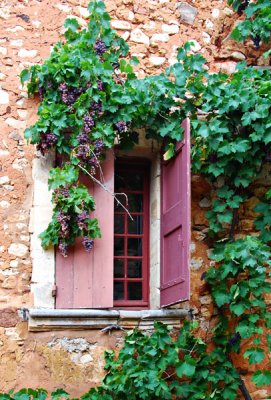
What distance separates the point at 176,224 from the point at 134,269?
26.5 inches

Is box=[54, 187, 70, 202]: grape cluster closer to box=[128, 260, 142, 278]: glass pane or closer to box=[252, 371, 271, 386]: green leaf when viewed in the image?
box=[128, 260, 142, 278]: glass pane

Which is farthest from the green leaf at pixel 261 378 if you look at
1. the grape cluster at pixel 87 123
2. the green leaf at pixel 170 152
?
the grape cluster at pixel 87 123

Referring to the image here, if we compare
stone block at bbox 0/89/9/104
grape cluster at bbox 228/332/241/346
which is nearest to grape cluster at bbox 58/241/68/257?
stone block at bbox 0/89/9/104

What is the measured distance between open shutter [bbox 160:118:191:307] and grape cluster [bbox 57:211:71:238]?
2.38 ft

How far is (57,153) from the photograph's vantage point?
5.34 m

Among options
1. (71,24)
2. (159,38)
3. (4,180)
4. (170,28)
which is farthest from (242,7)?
(4,180)

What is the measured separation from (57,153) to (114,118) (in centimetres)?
48

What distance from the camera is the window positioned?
507cm

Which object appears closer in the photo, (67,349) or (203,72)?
(67,349)

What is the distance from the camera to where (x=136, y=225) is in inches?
224

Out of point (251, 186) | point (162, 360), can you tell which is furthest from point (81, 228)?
point (251, 186)

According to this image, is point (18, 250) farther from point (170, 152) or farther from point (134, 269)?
point (170, 152)

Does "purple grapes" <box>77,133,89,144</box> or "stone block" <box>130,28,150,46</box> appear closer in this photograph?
"purple grapes" <box>77,133,89,144</box>

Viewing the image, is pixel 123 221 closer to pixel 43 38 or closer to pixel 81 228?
pixel 81 228
